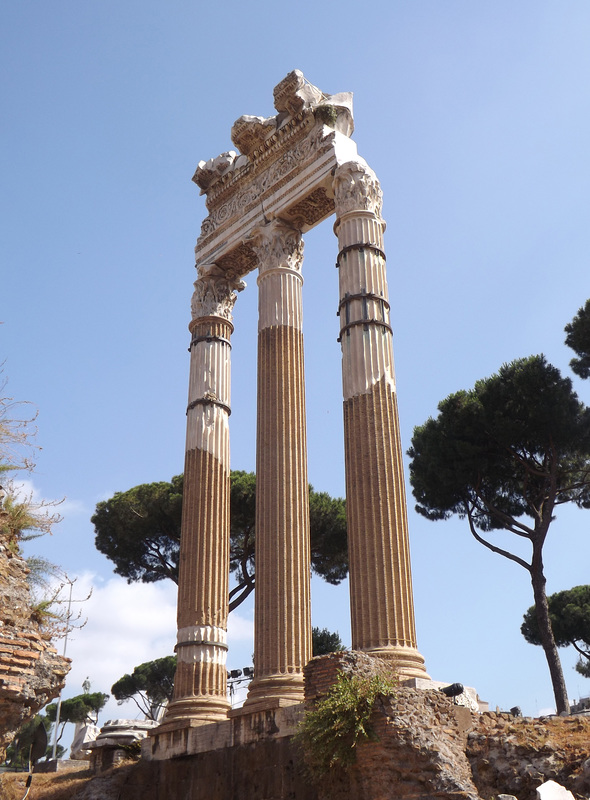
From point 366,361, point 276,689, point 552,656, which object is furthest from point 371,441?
point 552,656

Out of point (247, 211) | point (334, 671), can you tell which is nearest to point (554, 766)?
point (334, 671)

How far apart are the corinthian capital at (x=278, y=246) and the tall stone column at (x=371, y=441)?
1668 mm

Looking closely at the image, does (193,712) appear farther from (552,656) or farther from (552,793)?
(552,656)

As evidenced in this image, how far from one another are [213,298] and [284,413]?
4430 millimetres

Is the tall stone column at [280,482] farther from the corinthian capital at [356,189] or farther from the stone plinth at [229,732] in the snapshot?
the corinthian capital at [356,189]

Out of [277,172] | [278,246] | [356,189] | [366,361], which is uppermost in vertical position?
[277,172]

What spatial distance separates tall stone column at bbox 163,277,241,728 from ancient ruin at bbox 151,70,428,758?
0.03m

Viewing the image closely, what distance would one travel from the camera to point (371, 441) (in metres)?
12.8

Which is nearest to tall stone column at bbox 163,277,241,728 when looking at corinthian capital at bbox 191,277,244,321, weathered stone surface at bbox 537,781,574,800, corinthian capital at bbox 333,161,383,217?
corinthian capital at bbox 191,277,244,321

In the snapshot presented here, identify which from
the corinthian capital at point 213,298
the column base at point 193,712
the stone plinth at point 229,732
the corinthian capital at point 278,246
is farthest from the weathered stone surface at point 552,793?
the corinthian capital at point 213,298

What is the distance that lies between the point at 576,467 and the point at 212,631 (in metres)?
11.4

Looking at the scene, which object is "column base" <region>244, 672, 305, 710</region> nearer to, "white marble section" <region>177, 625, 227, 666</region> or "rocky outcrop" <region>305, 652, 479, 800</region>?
"white marble section" <region>177, 625, 227, 666</region>

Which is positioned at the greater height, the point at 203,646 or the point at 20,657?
the point at 203,646

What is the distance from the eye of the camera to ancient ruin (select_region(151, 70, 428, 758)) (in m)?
12.3
